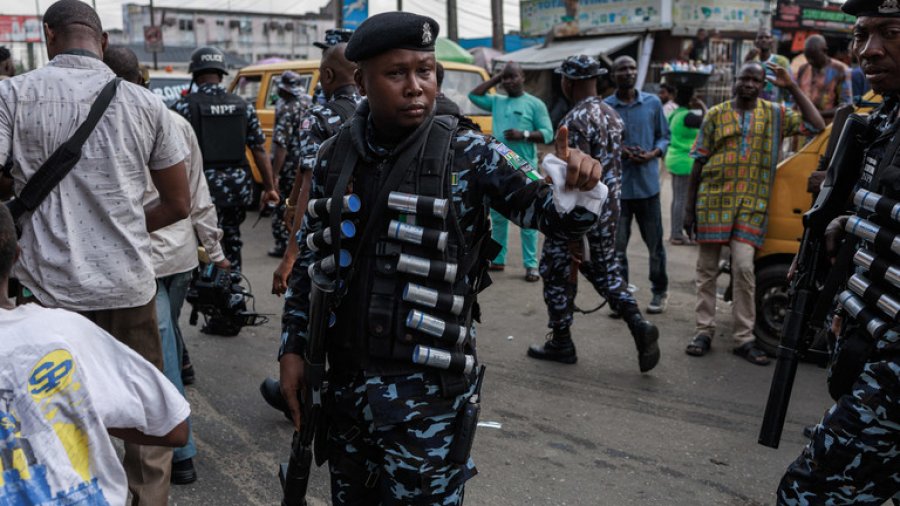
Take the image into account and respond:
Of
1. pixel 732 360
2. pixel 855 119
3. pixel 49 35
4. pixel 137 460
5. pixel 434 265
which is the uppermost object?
pixel 49 35

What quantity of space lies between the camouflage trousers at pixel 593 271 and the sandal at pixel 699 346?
75 centimetres

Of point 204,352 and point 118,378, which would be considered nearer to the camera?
point 118,378

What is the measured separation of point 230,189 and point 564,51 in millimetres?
13790

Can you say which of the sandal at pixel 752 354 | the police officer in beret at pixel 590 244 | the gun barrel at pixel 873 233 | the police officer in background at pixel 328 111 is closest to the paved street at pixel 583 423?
the sandal at pixel 752 354

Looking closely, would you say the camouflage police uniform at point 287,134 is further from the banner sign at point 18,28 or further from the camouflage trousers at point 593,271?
the banner sign at point 18,28

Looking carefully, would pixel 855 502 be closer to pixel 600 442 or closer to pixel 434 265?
pixel 434 265

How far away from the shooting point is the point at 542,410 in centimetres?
479

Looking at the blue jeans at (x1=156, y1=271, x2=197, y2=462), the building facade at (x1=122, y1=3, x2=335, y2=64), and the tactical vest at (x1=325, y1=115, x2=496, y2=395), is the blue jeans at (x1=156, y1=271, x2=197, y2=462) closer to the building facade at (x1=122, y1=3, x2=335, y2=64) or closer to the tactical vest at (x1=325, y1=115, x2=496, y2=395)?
the tactical vest at (x1=325, y1=115, x2=496, y2=395)

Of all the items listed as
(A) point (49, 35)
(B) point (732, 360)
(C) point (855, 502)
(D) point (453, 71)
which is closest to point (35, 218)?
(A) point (49, 35)

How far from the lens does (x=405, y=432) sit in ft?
7.36

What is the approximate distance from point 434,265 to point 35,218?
1.56 meters

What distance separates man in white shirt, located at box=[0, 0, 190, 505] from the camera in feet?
9.52

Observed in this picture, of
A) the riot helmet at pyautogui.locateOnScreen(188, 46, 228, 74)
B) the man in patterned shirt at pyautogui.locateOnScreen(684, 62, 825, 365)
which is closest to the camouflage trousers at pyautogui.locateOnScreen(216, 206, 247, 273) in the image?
the riot helmet at pyautogui.locateOnScreen(188, 46, 228, 74)

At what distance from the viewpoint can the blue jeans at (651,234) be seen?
6.77 meters
